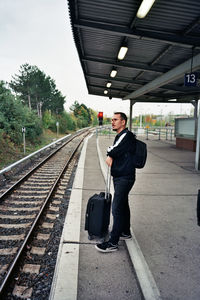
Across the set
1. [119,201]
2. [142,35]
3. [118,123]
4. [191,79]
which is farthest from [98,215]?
[191,79]

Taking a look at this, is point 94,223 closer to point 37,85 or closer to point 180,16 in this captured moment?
point 180,16

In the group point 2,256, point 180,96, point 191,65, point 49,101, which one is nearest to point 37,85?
point 49,101

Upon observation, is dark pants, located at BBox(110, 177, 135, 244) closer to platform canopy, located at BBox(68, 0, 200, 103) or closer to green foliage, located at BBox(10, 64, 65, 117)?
platform canopy, located at BBox(68, 0, 200, 103)

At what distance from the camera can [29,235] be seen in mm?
3637

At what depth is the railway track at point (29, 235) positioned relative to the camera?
2.65 m

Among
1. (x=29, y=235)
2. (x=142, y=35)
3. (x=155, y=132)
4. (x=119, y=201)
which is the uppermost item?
(x=142, y=35)

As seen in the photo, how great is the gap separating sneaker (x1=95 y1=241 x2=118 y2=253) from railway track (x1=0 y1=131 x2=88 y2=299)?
70 centimetres

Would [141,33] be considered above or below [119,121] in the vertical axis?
above

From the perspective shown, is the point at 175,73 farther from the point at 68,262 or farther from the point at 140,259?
the point at 68,262

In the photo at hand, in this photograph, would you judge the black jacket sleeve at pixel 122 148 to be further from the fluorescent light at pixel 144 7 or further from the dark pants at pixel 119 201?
the fluorescent light at pixel 144 7

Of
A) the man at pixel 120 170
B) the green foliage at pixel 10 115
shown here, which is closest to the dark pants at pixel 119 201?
the man at pixel 120 170

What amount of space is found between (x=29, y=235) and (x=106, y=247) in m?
1.40

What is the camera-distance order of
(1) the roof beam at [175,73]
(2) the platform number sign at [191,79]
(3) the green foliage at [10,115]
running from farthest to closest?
(3) the green foliage at [10,115]
(2) the platform number sign at [191,79]
(1) the roof beam at [175,73]

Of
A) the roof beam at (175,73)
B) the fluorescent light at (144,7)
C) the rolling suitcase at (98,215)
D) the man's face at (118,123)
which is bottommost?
the rolling suitcase at (98,215)
